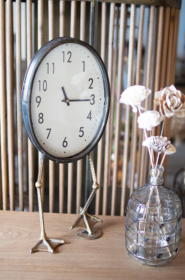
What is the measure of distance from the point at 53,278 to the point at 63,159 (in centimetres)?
33

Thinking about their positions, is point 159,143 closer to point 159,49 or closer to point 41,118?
point 41,118

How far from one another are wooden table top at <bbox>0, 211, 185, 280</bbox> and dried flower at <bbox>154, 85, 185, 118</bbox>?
43cm

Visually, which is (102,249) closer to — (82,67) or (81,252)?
(81,252)

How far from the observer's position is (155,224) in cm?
72

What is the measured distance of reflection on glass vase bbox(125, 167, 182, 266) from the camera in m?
0.72

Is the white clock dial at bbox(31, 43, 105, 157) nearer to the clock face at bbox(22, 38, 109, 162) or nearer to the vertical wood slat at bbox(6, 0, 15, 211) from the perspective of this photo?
the clock face at bbox(22, 38, 109, 162)

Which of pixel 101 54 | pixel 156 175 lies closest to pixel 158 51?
pixel 101 54

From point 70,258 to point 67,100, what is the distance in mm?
462

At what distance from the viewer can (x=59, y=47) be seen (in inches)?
28.7

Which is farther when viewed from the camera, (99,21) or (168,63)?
(99,21)

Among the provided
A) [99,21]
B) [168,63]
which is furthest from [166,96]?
[99,21]

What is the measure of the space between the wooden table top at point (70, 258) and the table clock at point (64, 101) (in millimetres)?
41

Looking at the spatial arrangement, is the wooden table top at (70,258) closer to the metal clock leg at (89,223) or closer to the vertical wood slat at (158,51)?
the metal clock leg at (89,223)

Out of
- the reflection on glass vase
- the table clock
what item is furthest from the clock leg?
the reflection on glass vase
